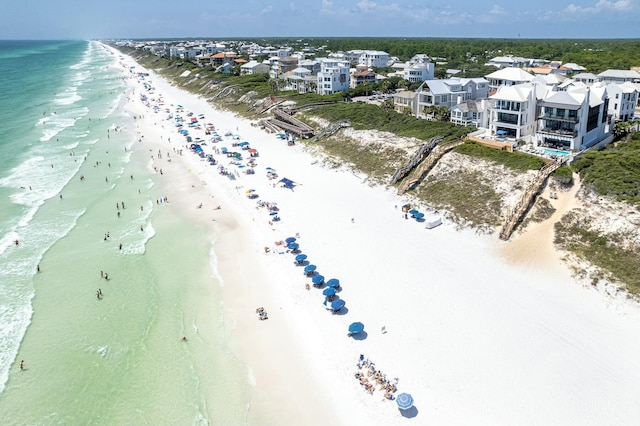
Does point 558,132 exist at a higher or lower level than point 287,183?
higher

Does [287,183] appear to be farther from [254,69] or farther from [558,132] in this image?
[254,69]

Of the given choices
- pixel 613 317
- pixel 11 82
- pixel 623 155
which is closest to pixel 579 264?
pixel 613 317

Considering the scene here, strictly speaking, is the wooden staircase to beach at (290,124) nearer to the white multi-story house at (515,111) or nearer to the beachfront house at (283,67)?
the white multi-story house at (515,111)

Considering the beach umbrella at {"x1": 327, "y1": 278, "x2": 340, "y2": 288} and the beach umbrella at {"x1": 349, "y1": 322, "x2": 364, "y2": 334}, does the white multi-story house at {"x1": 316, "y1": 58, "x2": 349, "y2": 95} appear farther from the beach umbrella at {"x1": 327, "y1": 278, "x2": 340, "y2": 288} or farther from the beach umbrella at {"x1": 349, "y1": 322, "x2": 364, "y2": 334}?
the beach umbrella at {"x1": 349, "y1": 322, "x2": 364, "y2": 334}

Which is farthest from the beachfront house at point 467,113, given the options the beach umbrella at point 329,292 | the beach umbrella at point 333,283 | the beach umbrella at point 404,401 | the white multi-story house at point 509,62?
the white multi-story house at point 509,62

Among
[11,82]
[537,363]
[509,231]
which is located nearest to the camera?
[537,363]

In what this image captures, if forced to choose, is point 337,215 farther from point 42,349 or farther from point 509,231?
point 42,349

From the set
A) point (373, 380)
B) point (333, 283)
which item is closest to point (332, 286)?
point (333, 283)
